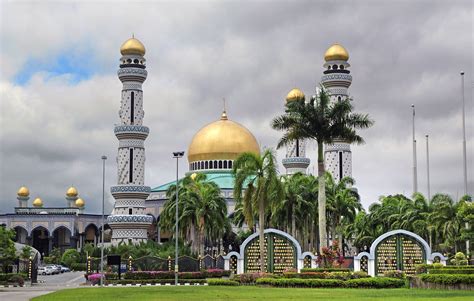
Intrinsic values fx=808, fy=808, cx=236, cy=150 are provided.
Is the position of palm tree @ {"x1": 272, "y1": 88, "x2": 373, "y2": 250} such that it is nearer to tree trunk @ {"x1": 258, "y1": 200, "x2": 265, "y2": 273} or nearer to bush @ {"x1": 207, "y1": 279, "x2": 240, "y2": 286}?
tree trunk @ {"x1": 258, "y1": 200, "x2": 265, "y2": 273}

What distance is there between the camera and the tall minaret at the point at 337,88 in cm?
8762

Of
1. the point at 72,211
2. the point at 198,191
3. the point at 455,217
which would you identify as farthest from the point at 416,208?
the point at 72,211

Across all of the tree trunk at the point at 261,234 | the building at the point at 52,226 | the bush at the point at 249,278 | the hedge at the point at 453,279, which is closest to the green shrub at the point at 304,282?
the bush at the point at 249,278

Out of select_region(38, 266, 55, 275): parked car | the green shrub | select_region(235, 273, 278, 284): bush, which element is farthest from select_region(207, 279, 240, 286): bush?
select_region(38, 266, 55, 275): parked car

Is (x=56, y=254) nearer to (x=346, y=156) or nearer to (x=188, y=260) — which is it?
(x=346, y=156)

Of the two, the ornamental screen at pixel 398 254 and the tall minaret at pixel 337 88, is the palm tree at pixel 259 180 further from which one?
the tall minaret at pixel 337 88

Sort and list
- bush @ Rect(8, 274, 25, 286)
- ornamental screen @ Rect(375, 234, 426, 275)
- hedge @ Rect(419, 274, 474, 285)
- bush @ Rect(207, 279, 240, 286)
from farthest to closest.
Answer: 1. ornamental screen @ Rect(375, 234, 426, 275)
2. bush @ Rect(8, 274, 25, 286)
3. bush @ Rect(207, 279, 240, 286)
4. hedge @ Rect(419, 274, 474, 285)

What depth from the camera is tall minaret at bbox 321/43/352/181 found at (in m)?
87.6

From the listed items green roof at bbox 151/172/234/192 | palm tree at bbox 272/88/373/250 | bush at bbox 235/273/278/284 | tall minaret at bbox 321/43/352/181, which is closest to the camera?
bush at bbox 235/273/278/284

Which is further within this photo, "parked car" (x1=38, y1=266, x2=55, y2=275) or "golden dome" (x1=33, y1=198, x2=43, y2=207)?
"golden dome" (x1=33, y1=198, x2=43, y2=207)

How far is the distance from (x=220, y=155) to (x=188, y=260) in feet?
143

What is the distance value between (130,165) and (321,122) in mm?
39548

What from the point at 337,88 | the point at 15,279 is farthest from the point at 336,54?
the point at 15,279

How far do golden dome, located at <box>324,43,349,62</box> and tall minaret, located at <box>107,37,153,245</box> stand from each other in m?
21.4
